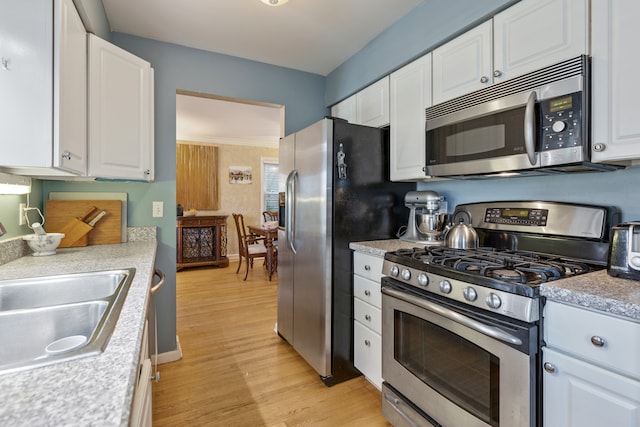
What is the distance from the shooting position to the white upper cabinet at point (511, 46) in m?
1.25

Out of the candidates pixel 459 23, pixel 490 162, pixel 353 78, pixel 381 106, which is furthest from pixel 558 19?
pixel 353 78

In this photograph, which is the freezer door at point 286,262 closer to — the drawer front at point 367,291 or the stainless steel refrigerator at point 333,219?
the stainless steel refrigerator at point 333,219

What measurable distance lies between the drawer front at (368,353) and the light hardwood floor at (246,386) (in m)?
0.13

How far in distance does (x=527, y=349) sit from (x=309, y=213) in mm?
1411

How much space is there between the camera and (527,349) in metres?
1.03

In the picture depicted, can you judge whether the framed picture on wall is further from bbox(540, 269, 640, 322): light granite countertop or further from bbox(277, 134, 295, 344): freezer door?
bbox(540, 269, 640, 322): light granite countertop

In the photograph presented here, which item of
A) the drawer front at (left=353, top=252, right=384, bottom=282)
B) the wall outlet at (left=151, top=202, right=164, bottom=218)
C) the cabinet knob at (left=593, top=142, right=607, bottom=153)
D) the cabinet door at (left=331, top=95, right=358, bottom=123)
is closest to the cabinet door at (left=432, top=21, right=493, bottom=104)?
the cabinet knob at (left=593, top=142, right=607, bottom=153)

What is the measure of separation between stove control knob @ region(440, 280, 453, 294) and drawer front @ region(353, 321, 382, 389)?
67 cm

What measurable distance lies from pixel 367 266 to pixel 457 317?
28.5 inches

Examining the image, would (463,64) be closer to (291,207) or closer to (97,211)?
(291,207)

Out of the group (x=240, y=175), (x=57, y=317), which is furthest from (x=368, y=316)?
(x=240, y=175)

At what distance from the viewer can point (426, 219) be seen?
202 cm

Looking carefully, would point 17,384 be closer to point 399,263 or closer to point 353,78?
point 399,263

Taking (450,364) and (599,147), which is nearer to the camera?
(599,147)
